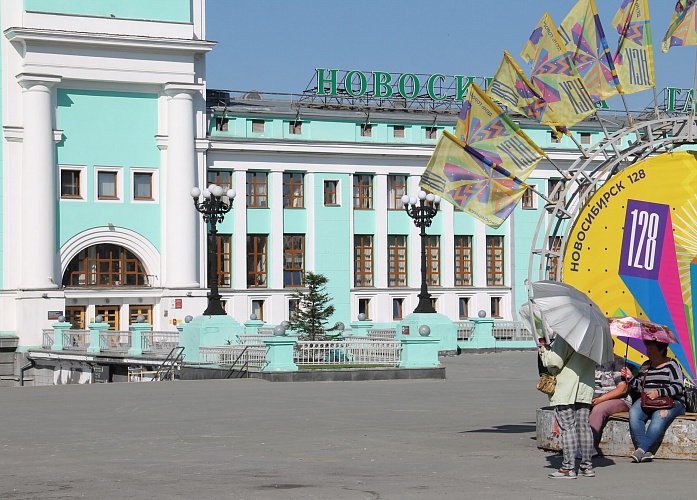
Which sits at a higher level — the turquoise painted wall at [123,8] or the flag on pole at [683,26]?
the turquoise painted wall at [123,8]

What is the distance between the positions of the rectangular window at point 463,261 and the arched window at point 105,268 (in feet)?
49.1

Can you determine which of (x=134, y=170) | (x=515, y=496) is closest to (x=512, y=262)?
(x=134, y=170)

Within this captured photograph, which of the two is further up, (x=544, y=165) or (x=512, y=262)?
(x=544, y=165)

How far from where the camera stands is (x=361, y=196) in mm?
54906

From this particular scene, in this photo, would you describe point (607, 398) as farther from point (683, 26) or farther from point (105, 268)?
point (105, 268)

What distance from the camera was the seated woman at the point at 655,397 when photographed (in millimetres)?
11773

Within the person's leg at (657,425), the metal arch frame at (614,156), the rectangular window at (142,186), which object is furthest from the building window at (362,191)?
the person's leg at (657,425)

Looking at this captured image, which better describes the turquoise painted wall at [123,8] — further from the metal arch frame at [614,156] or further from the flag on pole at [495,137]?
the metal arch frame at [614,156]

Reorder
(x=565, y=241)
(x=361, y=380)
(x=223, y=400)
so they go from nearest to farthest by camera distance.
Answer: (x=565, y=241) < (x=223, y=400) < (x=361, y=380)

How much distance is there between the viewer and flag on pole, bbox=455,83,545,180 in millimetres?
14430

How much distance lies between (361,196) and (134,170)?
1071 cm

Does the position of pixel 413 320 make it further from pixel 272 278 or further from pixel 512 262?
pixel 512 262

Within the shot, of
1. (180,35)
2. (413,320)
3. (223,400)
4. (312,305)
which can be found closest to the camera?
(223,400)

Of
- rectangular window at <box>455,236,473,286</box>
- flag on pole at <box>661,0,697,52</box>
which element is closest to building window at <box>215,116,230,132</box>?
rectangular window at <box>455,236,473,286</box>
